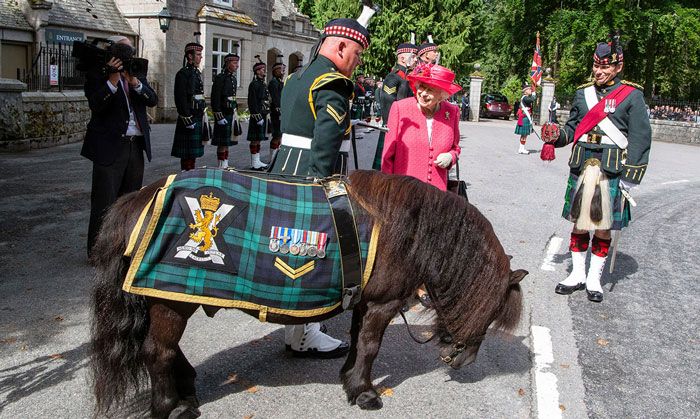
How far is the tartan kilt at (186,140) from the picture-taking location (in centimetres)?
1012

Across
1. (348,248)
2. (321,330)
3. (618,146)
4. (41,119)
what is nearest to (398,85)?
(618,146)

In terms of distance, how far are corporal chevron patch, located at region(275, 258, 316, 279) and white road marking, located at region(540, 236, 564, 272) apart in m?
4.19

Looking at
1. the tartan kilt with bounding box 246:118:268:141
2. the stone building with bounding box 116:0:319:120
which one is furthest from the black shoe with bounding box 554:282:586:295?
the stone building with bounding box 116:0:319:120

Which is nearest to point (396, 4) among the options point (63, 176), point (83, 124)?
point (83, 124)

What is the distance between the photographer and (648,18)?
3231 centimetres

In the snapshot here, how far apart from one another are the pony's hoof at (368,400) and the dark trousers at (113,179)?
10.9 feet

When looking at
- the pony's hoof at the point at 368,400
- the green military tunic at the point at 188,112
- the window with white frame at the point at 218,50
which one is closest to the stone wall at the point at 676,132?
the window with white frame at the point at 218,50

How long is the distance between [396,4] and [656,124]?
1406 centimetres

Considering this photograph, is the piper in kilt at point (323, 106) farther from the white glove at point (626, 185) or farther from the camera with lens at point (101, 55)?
the white glove at point (626, 185)

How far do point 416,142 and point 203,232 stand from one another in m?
2.29

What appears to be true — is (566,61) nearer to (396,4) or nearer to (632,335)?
(396,4)

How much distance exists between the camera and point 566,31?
110 feet

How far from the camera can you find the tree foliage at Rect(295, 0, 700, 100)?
31.9 m

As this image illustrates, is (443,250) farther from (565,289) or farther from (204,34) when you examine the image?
(204,34)
